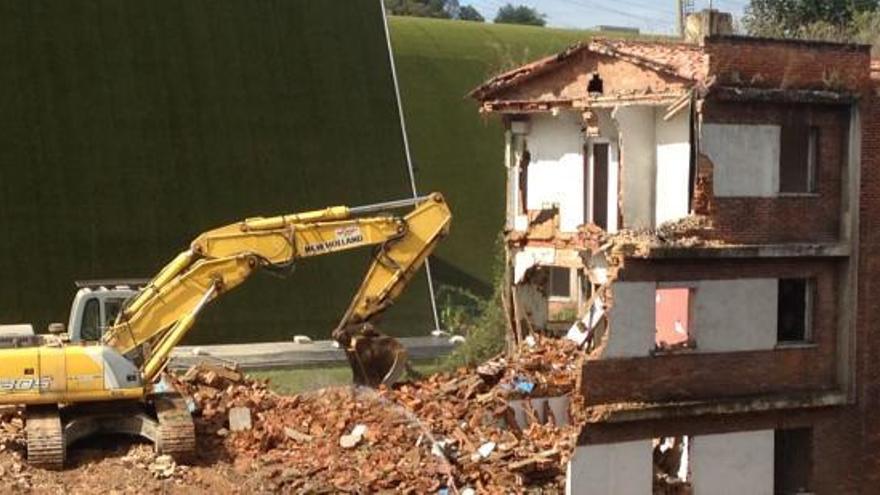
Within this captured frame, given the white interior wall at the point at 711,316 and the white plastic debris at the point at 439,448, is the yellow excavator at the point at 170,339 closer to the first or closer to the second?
the white plastic debris at the point at 439,448

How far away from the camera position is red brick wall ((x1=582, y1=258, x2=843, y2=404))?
22000 mm

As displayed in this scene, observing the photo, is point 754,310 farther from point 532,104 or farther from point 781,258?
point 532,104

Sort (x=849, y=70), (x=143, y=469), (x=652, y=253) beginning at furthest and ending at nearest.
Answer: (x=849, y=70) → (x=652, y=253) → (x=143, y=469)

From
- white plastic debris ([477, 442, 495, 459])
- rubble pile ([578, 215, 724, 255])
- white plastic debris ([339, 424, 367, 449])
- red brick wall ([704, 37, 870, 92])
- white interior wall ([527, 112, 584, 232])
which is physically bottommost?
white plastic debris ([477, 442, 495, 459])

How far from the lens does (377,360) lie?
2338 cm

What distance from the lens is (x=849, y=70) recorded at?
23391 millimetres

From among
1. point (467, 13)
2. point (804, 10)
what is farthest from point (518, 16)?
point (804, 10)

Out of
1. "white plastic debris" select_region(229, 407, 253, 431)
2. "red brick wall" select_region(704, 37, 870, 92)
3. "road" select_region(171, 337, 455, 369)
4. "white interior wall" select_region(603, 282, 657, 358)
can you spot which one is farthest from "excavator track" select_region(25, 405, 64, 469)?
"red brick wall" select_region(704, 37, 870, 92)

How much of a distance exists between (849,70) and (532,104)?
5.85 metres

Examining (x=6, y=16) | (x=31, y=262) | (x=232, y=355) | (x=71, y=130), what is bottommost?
(x=232, y=355)

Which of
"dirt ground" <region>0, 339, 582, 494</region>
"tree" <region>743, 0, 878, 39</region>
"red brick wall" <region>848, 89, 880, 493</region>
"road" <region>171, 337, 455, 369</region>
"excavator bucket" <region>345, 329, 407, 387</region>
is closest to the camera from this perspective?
"dirt ground" <region>0, 339, 582, 494</region>

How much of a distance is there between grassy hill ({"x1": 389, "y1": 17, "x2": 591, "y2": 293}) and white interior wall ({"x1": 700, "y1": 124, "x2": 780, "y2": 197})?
19701 millimetres

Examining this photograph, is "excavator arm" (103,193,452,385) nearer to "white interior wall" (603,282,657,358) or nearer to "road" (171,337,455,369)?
"white interior wall" (603,282,657,358)

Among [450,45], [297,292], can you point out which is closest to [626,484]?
[297,292]
